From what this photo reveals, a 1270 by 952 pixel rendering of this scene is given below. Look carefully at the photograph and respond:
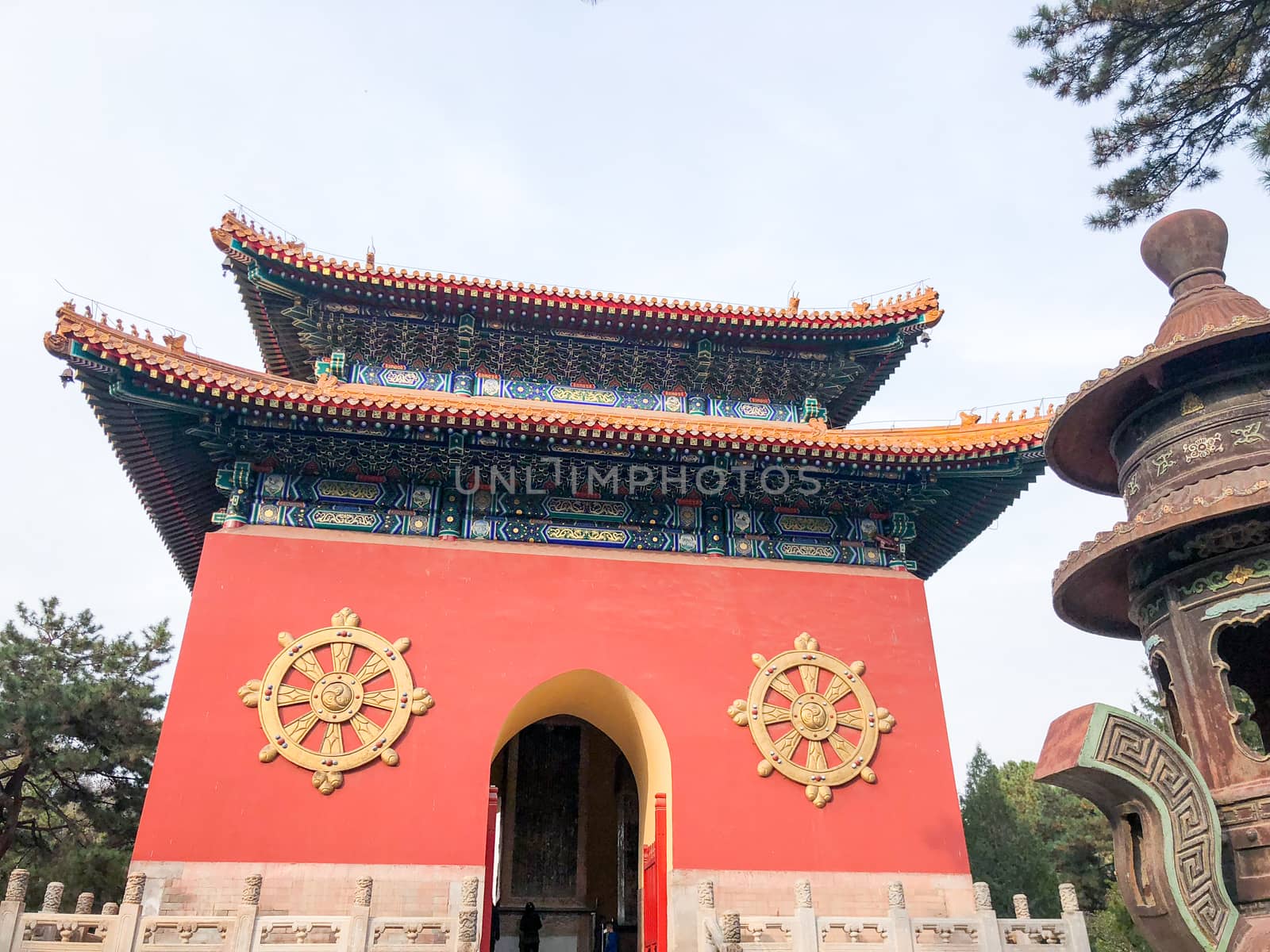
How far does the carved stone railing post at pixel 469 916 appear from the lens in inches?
299

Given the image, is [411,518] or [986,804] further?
[986,804]

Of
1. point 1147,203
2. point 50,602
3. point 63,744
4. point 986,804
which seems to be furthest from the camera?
point 986,804

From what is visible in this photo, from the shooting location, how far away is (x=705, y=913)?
26.6 ft

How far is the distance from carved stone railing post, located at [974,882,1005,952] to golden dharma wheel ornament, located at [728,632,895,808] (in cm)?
196

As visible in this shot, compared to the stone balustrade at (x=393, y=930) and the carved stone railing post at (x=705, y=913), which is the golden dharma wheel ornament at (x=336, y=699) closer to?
the stone balustrade at (x=393, y=930)

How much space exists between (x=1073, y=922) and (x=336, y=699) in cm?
719

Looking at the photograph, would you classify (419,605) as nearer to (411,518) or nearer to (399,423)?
(411,518)

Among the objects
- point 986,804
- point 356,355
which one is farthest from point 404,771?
point 986,804

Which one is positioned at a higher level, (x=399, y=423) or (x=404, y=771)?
(x=399, y=423)

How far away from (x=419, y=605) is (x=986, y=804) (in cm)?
2015

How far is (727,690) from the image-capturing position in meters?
10.1

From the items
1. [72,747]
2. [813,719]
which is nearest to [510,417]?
[813,719]

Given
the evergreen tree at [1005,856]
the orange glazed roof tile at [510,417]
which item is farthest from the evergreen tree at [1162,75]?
the evergreen tree at [1005,856]

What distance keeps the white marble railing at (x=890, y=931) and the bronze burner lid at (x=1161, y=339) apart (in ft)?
13.5
